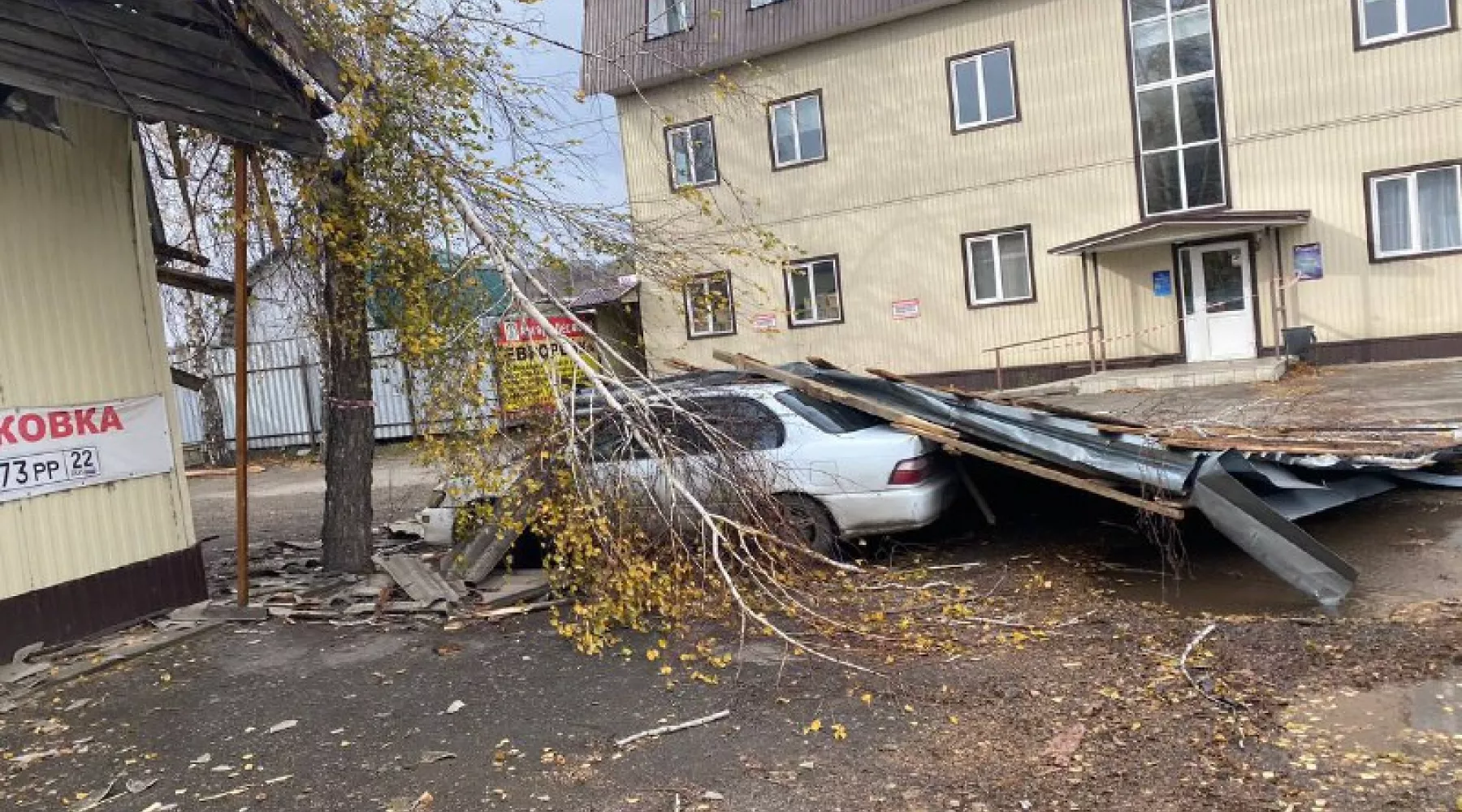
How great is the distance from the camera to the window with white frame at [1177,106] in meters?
16.4

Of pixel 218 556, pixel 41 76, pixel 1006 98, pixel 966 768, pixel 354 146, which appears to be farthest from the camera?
pixel 1006 98

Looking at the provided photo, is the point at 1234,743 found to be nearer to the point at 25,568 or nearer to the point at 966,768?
the point at 966,768

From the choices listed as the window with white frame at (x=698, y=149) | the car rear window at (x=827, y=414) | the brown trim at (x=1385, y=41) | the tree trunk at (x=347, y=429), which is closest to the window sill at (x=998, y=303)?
the window with white frame at (x=698, y=149)

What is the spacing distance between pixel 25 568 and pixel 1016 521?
267 inches

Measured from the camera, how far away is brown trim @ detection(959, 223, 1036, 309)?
18031mm

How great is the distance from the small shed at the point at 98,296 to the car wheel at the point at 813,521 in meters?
3.97

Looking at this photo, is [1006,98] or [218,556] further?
[1006,98]

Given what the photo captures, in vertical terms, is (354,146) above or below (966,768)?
above

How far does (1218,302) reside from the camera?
55.4 ft

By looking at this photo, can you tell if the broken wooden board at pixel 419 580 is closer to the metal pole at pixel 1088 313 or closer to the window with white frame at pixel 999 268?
the metal pole at pixel 1088 313

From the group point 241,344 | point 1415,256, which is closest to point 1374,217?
point 1415,256

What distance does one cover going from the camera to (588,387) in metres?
6.62

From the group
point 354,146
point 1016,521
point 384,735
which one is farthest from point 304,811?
point 1016,521

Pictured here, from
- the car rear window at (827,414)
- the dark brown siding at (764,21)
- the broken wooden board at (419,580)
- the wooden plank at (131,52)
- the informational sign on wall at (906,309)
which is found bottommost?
the broken wooden board at (419,580)
